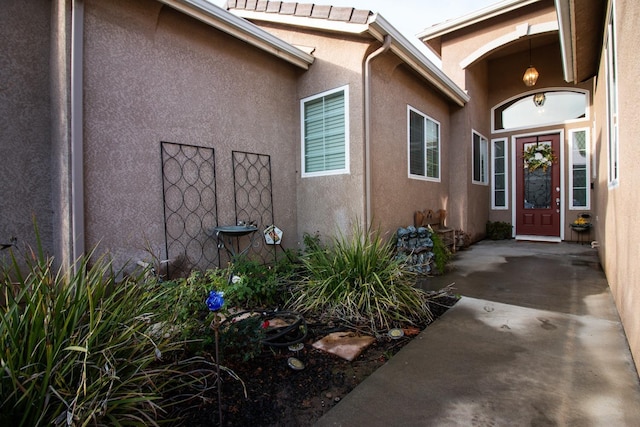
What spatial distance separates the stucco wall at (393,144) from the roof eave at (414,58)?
0.74 feet

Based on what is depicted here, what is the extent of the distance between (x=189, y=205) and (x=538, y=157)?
8.20m

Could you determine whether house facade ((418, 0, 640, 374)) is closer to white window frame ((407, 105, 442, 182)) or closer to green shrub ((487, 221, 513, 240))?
green shrub ((487, 221, 513, 240))

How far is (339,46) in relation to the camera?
4801mm

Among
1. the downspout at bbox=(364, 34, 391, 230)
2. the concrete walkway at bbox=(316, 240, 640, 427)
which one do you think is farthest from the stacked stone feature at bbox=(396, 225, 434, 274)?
the concrete walkway at bbox=(316, 240, 640, 427)

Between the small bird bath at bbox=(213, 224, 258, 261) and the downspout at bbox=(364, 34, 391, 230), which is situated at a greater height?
the downspout at bbox=(364, 34, 391, 230)

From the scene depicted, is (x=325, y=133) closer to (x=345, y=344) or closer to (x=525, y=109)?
(x=345, y=344)

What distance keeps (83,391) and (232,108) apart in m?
3.87

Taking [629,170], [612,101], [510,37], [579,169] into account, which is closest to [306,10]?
[612,101]

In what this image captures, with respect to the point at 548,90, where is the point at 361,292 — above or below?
below

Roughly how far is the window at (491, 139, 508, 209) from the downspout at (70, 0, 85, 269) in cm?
884

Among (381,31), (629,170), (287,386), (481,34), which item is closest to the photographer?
(287,386)

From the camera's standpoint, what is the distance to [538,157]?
7.98 metres

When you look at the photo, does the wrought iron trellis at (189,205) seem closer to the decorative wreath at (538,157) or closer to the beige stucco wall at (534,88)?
the beige stucco wall at (534,88)

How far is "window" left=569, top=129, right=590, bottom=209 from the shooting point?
295 inches
